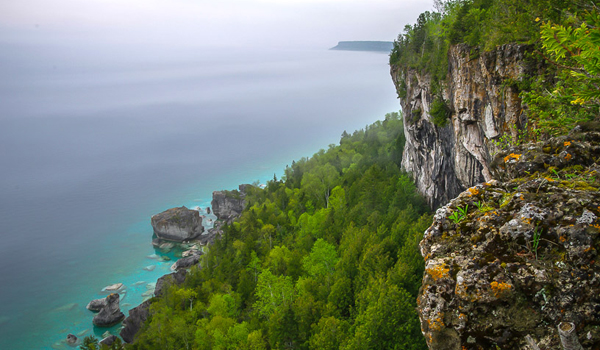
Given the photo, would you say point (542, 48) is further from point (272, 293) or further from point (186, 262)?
point (186, 262)

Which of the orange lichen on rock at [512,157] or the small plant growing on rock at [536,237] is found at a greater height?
the orange lichen on rock at [512,157]

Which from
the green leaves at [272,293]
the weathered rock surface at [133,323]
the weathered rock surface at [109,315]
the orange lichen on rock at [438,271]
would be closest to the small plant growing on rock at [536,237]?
the orange lichen on rock at [438,271]

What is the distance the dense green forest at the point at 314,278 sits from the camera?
20.8 metres

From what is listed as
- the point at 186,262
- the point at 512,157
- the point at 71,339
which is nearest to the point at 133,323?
the point at 71,339

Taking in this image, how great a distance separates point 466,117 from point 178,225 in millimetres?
49384

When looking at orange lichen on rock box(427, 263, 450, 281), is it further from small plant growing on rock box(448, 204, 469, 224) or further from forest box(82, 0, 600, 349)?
forest box(82, 0, 600, 349)

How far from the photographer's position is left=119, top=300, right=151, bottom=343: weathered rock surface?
35719mm

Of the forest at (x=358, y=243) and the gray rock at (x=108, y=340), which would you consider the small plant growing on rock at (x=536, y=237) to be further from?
the gray rock at (x=108, y=340)

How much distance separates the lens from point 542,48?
10.4 metres

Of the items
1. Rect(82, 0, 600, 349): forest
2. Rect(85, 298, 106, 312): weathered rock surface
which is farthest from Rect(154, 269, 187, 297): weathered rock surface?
Rect(85, 298, 106, 312): weathered rock surface

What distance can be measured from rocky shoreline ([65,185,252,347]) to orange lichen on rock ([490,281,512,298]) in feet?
127

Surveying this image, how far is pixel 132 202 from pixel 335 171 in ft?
165

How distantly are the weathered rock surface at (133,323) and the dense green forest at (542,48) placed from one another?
1360 inches

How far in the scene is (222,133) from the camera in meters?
142
